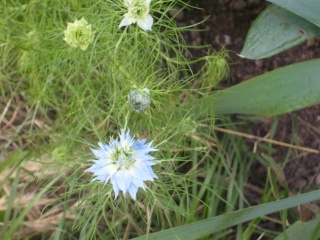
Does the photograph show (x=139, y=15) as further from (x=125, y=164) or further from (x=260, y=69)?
(x=260, y=69)

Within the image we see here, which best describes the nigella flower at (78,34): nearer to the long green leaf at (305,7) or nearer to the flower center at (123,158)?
the flower center at (123,158)

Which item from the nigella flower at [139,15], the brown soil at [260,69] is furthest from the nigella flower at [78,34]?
the brown soil at [260,69]

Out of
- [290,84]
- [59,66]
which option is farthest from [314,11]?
[59,66]

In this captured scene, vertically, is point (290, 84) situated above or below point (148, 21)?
below

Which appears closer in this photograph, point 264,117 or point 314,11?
point 314,11

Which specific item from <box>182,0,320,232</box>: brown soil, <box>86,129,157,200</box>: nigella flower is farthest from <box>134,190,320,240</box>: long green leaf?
<box>182,0,320,232</box>: brown soil

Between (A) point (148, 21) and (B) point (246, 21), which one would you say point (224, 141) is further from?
(A) point (148, 21)

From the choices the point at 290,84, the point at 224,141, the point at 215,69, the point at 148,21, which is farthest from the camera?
the point at 224,141

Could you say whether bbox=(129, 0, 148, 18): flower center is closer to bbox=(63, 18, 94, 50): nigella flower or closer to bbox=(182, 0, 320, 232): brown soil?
bbox=(63, 18, 94, 50): nigella flower
